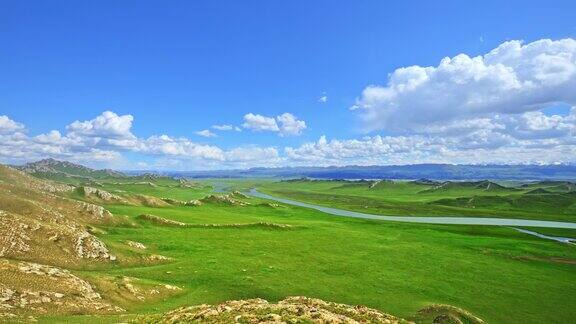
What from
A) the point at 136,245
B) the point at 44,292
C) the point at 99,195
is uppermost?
the point at 99,195

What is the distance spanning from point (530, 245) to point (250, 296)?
3075 inches

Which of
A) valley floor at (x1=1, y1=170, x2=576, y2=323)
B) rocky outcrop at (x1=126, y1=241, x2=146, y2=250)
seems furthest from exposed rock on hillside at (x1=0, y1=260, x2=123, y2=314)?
rocky outcrop at (x1=126, y1=241, x2=146, y2=250)

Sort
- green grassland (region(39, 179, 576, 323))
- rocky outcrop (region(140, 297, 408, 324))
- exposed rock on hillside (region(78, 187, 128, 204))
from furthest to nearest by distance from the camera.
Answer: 1. exposed rock on hillside (region(78, 187, 128, 204))
2. green grassland (region(39, 179, 576, 323))
3. rocky outcrop (region(140, 297, 408, 324))

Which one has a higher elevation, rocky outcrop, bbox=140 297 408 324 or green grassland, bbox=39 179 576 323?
rocky outcrop, bbox=140 297 408 324

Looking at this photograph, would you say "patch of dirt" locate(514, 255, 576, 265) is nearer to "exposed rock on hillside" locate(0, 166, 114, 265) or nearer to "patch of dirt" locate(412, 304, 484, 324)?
"patch of dirt" locate(412, 304, 484, 324)

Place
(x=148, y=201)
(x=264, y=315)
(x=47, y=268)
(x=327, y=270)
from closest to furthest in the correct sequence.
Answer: (x=264, y=315) → (x=47, y=268) → (x=327, y=270) → (x=148, y=201)

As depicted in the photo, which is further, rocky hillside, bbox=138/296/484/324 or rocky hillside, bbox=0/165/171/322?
rocky hillside, bbox=0/165/171/322

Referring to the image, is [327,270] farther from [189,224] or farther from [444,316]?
[189,224]

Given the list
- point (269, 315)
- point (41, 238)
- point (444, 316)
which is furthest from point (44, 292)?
point (444, 316)

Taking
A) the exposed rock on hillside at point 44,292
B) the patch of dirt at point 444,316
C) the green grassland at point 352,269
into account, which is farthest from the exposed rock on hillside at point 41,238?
the patch of dirt at point 444,316

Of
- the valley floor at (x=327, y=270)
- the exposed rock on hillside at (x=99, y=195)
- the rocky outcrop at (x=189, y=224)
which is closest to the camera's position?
the valley floor at (x=327, y=270)

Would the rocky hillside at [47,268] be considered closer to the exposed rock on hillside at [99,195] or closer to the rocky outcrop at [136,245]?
the rocky outcrop at [136,245]

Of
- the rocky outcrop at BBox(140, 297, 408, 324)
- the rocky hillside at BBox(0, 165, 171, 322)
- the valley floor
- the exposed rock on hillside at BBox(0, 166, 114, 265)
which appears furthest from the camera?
the exposed rock on hillside at BBox(0, 166, 114, 265)

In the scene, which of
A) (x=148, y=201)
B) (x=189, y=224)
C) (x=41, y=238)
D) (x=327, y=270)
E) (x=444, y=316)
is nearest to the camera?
(x=444, y=316)
